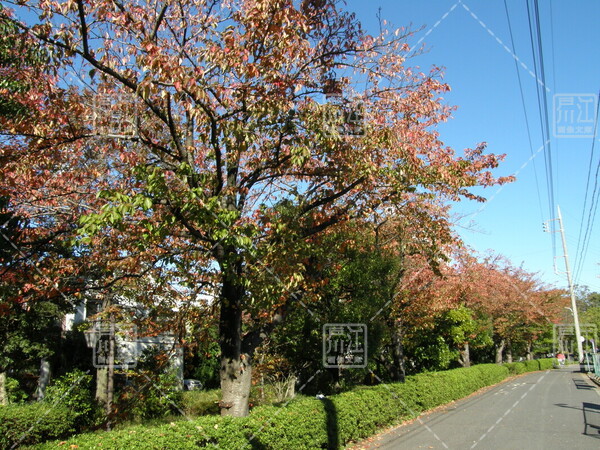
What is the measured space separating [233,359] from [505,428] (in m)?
7.77

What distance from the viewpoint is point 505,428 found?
38.4 ft

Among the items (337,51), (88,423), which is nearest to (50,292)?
(337,51)

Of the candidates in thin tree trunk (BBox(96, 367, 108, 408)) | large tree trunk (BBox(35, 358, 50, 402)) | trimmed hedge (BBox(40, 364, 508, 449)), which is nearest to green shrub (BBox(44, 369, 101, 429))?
thin tree trunk (BBox(96, 367, 108, 408))

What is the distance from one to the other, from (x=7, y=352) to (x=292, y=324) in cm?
942

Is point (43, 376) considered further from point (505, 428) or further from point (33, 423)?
point (505, 428)

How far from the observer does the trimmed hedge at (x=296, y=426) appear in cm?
590

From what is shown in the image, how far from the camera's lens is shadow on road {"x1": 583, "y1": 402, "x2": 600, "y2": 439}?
1099cm

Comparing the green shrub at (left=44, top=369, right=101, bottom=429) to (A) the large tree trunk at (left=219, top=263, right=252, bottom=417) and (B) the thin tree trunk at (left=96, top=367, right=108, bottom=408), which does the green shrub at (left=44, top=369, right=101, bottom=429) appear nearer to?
(B) the thin tree trunk at (left=96, top=367, right=108, bottom=408)

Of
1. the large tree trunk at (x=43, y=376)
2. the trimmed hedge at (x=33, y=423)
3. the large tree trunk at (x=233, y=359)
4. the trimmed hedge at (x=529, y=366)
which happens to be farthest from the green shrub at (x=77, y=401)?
the trimmed hedge at (x=529, y=366)

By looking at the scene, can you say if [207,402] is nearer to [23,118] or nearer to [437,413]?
[437,413]

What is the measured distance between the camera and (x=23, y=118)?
6617 mm

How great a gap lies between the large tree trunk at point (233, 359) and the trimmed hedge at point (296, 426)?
0.35 metres

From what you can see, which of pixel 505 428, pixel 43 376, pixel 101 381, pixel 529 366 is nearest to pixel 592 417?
pixel 505 428

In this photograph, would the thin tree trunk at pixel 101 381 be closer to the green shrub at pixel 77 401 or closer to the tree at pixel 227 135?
the green shrub at pixel 77 401
